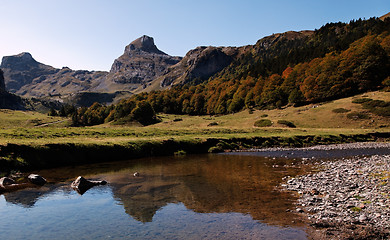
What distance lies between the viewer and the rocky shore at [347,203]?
974 centimetres

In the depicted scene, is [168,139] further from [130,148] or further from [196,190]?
[196,190]

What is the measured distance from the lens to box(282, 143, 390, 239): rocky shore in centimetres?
974

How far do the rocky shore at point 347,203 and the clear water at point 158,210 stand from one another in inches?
39.5

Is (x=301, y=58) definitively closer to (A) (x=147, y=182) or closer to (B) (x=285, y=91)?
(B) (x=285, y=91)

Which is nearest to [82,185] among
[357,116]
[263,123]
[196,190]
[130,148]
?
[196,190]

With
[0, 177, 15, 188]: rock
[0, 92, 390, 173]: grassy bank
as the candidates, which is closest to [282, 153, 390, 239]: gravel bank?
[0, 177, 15, 188]: rock

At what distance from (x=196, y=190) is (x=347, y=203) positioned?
9625mm

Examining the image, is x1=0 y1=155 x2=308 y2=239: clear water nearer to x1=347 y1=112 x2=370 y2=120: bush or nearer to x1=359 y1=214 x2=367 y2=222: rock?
x1=359 y1=214 x2=367 y2=222: rock

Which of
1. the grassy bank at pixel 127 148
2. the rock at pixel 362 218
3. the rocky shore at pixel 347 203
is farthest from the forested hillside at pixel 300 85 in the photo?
the rock at pixel 362 218

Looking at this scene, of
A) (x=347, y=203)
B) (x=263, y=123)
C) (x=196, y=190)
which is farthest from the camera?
(x=263, y=123)

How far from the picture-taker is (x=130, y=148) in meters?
37.9

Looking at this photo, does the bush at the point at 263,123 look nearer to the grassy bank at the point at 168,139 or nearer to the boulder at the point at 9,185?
the grassy bank at the point at 168,139

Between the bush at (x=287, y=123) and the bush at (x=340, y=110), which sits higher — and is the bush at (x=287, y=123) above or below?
below

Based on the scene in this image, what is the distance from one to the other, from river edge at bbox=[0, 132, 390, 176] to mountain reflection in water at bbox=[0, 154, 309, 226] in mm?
3332
